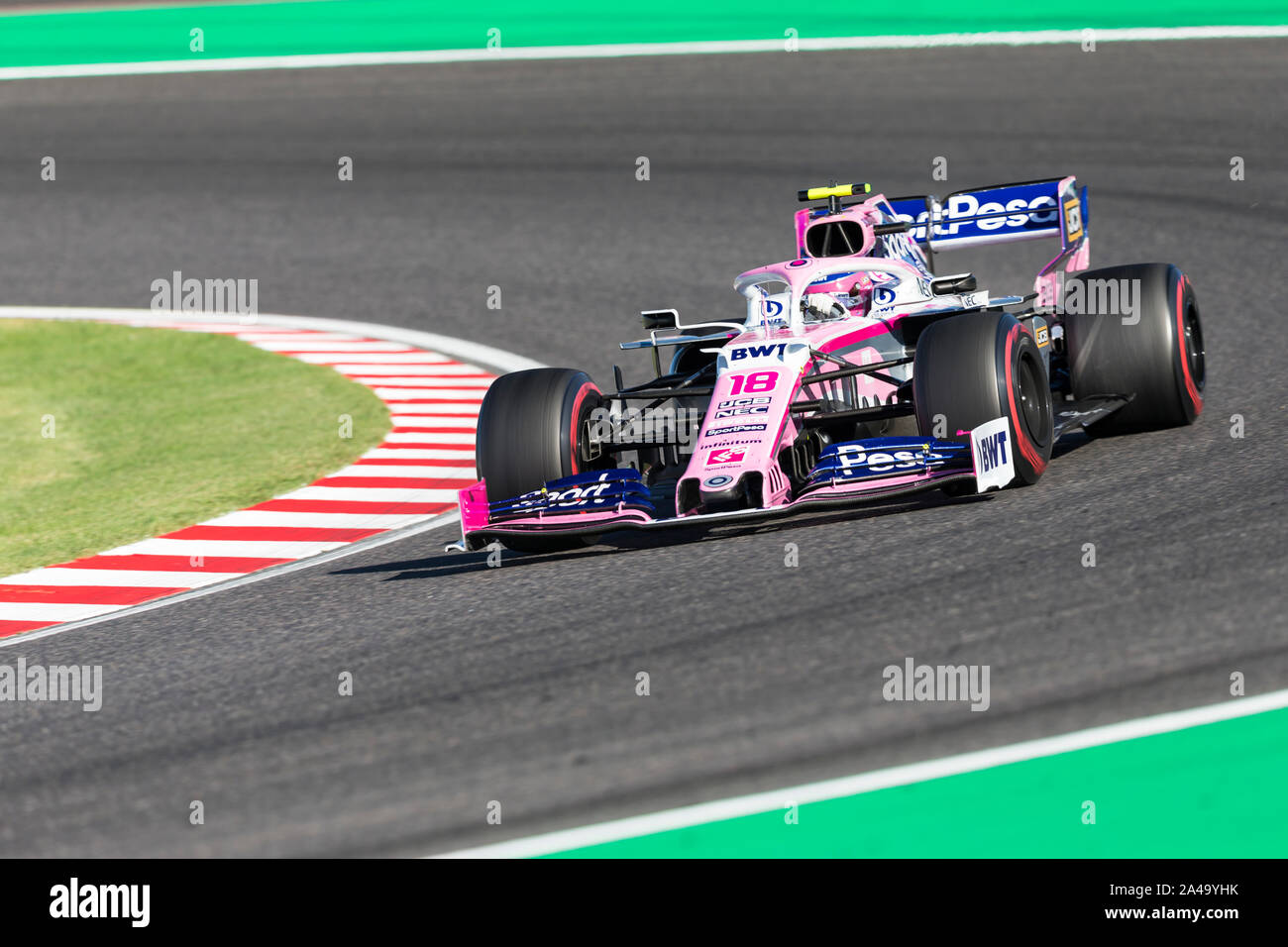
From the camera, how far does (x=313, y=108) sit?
20.5 metres

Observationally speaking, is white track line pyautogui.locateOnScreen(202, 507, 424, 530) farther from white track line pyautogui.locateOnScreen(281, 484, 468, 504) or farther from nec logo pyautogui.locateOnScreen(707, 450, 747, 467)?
nec logo pyautogui.locateOnScreen(707, 450, 747, 467)

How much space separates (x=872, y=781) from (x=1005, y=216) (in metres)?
5.52

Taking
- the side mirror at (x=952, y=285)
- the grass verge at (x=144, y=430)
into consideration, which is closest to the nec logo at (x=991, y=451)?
the side mirror at (x=952, y=285)

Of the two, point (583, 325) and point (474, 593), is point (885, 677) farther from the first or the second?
point (583, 325)

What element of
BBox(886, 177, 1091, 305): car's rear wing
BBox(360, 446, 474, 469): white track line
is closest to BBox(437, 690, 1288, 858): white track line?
BBox(886, 177, 1091, 305): car's rear wing

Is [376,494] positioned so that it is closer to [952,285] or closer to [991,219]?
[952,285]

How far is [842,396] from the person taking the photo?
831 centimetres

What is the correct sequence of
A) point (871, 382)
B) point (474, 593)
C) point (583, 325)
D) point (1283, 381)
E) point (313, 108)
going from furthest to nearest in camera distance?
point (313, 108), point (583, 325), point (1283, 381), point (871, 382), point (474, 593)

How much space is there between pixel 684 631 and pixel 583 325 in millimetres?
7373

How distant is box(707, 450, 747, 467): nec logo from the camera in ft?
24.2

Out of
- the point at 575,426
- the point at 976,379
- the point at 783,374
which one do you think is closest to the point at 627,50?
the point at 575,426
